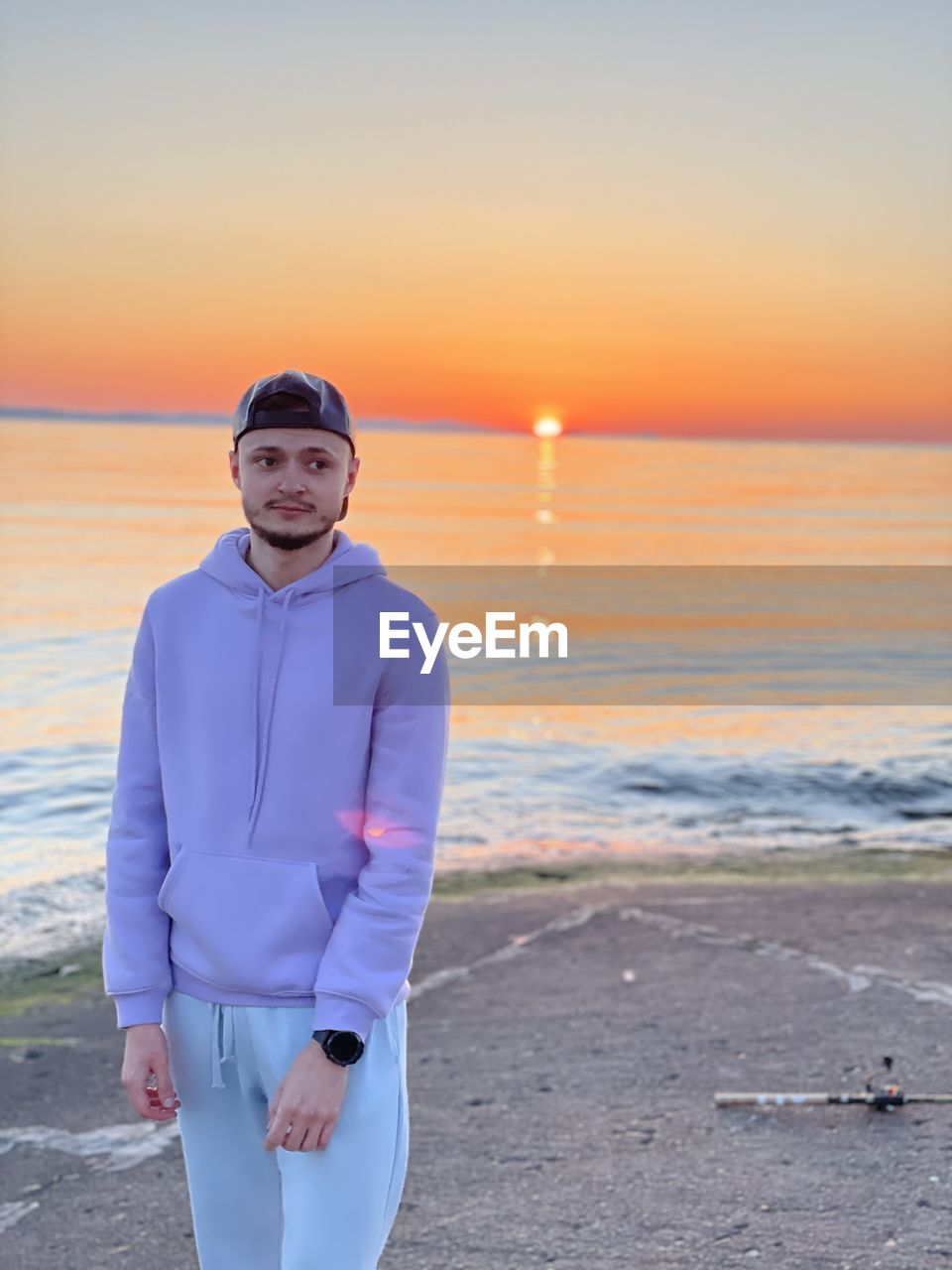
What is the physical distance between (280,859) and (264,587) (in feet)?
1.68

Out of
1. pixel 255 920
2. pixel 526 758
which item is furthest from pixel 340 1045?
pixel 526 758

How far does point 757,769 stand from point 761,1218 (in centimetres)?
1041

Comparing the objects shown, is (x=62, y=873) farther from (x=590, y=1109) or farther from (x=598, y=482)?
(x=598, y=482)

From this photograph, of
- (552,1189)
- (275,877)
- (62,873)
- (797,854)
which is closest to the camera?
(275,877)

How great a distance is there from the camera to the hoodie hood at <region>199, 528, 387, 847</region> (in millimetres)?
2471

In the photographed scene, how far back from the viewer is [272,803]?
245 centimetres

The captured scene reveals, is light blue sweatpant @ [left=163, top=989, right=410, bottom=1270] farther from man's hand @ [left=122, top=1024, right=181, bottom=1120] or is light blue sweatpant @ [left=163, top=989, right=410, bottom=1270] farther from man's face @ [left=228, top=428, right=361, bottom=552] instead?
man's face @ [left=228, top=428, right=361, bottom=552]

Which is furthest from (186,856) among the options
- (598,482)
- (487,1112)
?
(598,482)

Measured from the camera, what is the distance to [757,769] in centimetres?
1416

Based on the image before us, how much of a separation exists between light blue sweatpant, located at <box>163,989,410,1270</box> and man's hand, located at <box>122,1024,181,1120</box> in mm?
51

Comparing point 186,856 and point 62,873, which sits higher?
point 186,856
